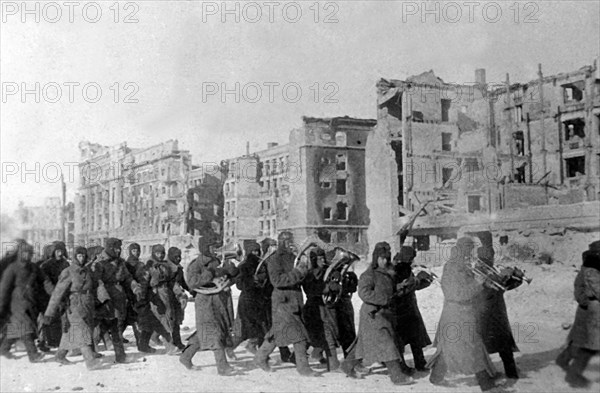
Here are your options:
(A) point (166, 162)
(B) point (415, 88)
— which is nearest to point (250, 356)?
(B) point (415, 88)

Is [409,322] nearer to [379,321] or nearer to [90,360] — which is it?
[379,321]

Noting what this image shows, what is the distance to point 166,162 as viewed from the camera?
182 ft

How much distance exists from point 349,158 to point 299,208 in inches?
223

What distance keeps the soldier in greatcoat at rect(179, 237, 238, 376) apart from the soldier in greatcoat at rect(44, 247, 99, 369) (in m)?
1.56

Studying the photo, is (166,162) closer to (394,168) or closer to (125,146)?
(125,146)

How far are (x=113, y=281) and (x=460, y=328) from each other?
5994 millimetres

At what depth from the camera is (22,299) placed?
424 inches

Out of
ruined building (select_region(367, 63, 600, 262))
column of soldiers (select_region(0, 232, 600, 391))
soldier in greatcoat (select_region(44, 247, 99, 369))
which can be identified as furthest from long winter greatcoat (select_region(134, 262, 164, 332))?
ruined building (select_region(367, 63, 600, 262))

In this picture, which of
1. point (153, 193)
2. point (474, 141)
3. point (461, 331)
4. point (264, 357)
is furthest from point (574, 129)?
point (461, 331)

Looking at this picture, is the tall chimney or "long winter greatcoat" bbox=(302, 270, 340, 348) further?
the tall chimney

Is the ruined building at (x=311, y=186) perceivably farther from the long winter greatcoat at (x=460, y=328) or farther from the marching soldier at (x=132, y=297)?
the long winter greatcoat at (x=460, y=328)

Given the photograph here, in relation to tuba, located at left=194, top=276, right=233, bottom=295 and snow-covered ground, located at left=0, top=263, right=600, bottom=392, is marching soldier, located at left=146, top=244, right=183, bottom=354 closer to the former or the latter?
snow-covered ground, located at left=0, top=263, right=600, bottom=392

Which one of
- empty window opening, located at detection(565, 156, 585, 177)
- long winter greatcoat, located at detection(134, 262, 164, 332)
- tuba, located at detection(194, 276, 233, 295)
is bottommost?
long winter greatcoat, located at detection(134, 262, 164, 332)

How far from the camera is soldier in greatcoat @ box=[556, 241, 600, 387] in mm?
7637
